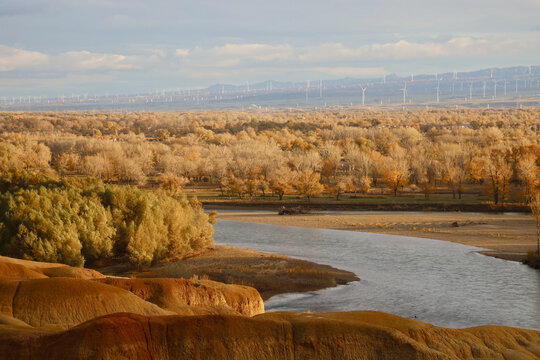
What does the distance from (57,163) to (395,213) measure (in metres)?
66.1

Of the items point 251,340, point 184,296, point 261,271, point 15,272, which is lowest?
point 261,271

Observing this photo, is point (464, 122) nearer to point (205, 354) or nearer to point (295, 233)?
point (295, 233)

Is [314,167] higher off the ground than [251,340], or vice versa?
[251,340]

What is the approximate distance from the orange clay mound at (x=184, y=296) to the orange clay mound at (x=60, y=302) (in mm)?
2618

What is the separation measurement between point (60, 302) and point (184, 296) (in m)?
5.05

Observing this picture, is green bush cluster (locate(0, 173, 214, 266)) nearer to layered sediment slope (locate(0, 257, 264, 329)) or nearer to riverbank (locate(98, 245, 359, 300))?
riverbank (locate(98, 245, 359, 300))

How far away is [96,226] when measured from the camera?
154 feet

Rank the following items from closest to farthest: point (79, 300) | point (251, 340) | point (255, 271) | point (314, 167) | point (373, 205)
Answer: point (251, 340), point (79, 300), point (255, 271), point (373, 205), point (314, 167)

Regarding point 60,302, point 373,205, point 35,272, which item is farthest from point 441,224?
point 60,302

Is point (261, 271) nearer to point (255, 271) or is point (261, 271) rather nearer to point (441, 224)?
point (255, 271)

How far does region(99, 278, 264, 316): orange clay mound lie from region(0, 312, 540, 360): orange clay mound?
6282 mm

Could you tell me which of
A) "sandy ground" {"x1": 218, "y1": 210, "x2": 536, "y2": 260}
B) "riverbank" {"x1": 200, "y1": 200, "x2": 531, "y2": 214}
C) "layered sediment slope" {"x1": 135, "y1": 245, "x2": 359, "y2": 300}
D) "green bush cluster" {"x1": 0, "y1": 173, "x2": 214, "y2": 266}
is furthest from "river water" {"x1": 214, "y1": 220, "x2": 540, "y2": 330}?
"riverbank" {"x1": 200, "y1": 200, "x2": 531, "y2": 214}

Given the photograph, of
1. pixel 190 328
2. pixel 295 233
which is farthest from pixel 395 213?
pixel 190 328

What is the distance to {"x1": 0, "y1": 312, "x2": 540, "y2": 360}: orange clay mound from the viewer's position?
13102 mm
